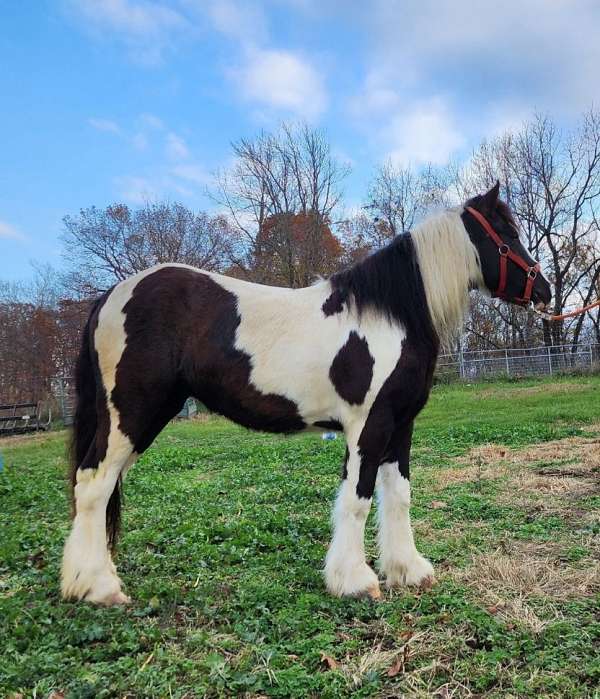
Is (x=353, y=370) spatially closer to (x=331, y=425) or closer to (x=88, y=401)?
(x=331, y=425)

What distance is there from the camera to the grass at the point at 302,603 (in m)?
2.17

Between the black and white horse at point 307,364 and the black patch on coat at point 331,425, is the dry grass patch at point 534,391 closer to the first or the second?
the black and white horse at point 307,364

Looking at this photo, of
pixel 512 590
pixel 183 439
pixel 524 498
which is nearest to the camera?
pixel 512 590

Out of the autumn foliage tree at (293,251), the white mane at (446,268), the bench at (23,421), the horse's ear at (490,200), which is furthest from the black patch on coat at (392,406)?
the autumn foliage tree at (293,251)

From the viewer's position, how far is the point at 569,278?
29703 millimetres

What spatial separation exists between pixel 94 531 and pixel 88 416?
0.75 metres

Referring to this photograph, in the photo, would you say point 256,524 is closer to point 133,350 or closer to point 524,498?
point 133,350

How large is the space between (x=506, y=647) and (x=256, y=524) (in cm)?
242

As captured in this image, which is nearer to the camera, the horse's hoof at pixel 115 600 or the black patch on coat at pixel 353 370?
the horse's hoof at pixel 115 600

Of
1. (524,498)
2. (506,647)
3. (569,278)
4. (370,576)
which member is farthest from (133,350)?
(569,278)

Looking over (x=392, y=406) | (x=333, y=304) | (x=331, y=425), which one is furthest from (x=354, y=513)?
(x=333, y=304)

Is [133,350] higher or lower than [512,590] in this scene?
higher

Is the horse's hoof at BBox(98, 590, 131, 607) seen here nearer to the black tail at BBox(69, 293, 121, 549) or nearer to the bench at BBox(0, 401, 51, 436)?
the black tail at BBox(69, 293, 121, 549)

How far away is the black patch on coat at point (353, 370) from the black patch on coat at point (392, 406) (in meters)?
0.11
